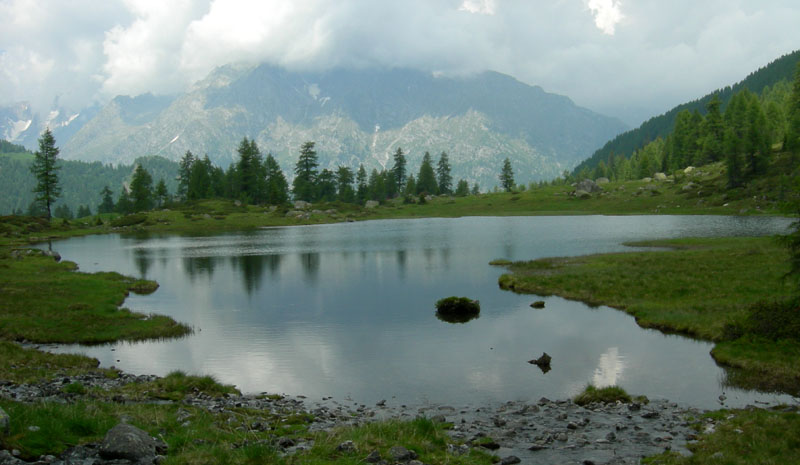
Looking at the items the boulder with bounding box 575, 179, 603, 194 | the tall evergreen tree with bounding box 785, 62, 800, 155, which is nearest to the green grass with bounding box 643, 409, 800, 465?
the tall evergreen tree with bounding box 785, 62, 800, 155

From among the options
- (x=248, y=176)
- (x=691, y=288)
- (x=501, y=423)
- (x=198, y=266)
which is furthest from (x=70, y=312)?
(x=248, y=176)

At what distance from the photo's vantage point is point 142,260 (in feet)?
263

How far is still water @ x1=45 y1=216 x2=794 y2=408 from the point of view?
25141 millimetres

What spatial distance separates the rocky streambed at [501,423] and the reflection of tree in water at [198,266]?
4217 centimetres

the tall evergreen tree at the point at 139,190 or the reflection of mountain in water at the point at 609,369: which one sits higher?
the tall evergreen tree at the point at 139,190

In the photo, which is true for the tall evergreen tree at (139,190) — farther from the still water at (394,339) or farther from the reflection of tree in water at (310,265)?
the reflection of tree in water at (310,265)

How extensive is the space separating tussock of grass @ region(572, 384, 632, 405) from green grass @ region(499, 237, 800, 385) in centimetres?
695

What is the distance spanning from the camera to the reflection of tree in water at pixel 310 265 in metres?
62.2

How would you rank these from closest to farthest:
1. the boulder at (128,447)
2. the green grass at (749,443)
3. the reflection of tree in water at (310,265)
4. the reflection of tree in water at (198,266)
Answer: the boulder at (128,447)
the green grass at (749,443)
the reflection of tree in water at (310,265)
the reflection of tree in water at (198,266)

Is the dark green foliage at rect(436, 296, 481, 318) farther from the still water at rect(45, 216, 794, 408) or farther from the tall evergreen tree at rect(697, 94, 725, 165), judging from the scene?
the tall evergreen tree at rect(697, 94, 725, 165)

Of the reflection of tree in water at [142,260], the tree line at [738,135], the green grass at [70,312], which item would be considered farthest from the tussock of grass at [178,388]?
the tree line at [738,135]

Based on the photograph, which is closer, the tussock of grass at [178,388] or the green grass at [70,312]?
the tussock of grass at [178,388]

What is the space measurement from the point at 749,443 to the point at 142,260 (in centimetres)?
8261

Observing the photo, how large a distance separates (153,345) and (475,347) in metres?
21.3
